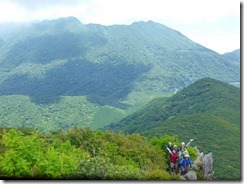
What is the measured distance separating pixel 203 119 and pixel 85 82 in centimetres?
4395

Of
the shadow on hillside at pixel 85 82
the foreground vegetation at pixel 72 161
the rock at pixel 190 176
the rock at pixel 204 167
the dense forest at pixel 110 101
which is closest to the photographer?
the foreground vegetation at pixel 72 161

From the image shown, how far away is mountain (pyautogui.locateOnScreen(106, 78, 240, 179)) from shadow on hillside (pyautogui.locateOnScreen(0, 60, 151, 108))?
48.7 feet

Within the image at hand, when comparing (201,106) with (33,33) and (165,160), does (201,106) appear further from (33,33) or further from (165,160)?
(33,33)

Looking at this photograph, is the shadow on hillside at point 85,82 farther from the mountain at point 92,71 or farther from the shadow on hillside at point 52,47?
the shadow on hillside at point 52,47

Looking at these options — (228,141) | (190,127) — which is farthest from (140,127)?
(228,141)

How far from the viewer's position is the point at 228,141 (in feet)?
60.1

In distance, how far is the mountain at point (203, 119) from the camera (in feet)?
61.7

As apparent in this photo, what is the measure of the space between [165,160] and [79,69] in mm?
71977

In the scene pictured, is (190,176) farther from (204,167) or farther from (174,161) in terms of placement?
(204,167)

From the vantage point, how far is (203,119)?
27.4m

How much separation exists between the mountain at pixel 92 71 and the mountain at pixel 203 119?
81.9 inches

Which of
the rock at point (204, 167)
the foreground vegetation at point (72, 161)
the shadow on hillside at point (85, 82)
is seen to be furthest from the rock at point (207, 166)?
the shadow on hillside at point (85, 82)

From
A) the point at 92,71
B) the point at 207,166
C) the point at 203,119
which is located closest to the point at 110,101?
the point at 92,71

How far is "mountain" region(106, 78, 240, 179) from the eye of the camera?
740 inches
